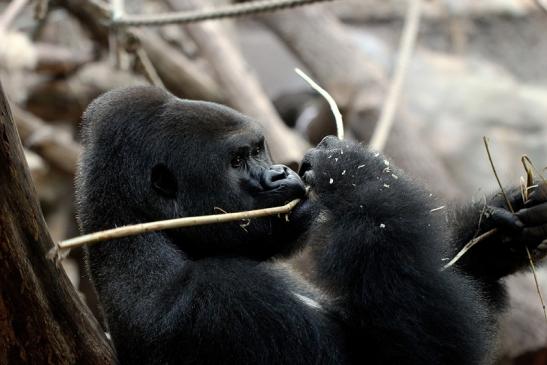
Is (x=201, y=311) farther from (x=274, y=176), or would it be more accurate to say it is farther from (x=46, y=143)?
(x=46, y=143)

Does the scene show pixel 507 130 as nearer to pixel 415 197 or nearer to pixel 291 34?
pixel 291 34

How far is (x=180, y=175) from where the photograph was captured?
208 cm

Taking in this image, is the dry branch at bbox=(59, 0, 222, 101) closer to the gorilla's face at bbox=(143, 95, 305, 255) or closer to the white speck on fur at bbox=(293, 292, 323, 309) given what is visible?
the gorilla's face at bbox=(143, 95, 305, 255)

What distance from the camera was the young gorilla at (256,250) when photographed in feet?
6.11

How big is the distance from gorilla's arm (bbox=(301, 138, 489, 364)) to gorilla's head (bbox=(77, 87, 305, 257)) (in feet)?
0.49

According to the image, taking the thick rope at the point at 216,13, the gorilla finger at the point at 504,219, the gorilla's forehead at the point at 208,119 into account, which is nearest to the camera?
the gorilla's forehead at the point at 208,119

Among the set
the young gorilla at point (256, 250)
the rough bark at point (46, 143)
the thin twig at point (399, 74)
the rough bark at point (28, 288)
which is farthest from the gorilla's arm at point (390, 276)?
the rough bark at point (46, 143)

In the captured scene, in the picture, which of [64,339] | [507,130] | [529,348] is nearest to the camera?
[64,339]

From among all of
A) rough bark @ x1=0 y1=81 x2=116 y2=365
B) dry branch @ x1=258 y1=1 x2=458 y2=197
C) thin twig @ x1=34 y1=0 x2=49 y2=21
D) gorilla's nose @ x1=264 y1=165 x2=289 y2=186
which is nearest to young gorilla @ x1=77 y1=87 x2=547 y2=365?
gorilla's nose @ x1=264 y1=165 x2=289 y2=186

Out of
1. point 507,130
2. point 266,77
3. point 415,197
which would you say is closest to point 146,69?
point 415,197

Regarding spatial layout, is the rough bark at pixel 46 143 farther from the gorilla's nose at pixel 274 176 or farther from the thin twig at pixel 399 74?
the gorilla's nose at pixel 274 176

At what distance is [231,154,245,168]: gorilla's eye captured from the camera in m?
2.13

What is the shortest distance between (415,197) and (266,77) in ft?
22.8

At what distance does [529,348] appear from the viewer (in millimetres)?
4324
